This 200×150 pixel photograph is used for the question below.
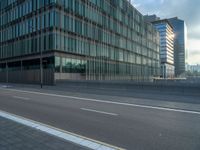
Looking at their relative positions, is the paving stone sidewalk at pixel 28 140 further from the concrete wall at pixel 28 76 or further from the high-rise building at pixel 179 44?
the high-rise building at pixel 179 44

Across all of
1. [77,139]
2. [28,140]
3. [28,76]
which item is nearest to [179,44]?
[28,76]

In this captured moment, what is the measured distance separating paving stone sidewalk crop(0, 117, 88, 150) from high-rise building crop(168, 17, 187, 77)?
175536 mm

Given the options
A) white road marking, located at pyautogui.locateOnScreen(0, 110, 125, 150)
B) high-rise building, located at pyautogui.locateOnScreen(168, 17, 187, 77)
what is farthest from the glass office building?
high-rise building, located at pyautogui.locateOnScreen(168, 17, 187, 77)

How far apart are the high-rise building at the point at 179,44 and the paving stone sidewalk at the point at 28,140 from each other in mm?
175536

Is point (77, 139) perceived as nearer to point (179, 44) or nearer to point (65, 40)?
point (65, 40)

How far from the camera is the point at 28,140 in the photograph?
5445 millimetres

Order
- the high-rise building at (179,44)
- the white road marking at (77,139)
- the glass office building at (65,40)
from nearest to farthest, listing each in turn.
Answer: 1. the white road marking at (77,139)
2. the glass office building at (65,40)
3. the high-rise building at (179,44)

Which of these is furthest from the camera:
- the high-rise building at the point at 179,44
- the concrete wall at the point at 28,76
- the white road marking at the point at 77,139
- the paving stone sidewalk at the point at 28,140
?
the high-rise building at the point at 179,44

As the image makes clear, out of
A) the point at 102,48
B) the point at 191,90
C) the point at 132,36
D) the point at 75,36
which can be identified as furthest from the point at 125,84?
the point at 132,36

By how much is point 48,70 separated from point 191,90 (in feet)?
90.1

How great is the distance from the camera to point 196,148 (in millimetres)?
A: 5188

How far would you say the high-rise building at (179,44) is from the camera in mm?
170875

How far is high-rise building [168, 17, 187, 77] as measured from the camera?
6727 inches

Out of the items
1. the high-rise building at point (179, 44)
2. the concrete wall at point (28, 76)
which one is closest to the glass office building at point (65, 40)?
the concrete wall at point (28, 76)
